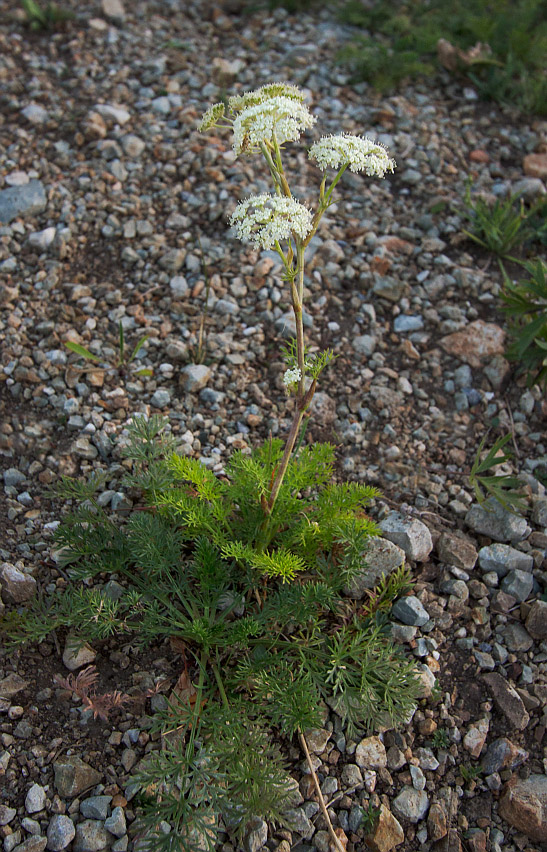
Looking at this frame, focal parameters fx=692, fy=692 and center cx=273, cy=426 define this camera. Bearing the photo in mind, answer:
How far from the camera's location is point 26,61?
5.25m

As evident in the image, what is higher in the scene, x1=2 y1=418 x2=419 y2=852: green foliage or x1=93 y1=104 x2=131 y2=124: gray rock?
x1=93 y1=104 x2=131 y2=124: gray rock

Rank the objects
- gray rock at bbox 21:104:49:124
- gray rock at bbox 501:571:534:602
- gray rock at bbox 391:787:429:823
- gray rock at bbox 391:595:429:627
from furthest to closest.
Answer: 1. gray rock at bbox 21:104:49:124
2. gray rock at bbox 501:571:534:602
3. gray rock at bbox 391:595:429:627
4. gray rock at bbox 391:787:429:823

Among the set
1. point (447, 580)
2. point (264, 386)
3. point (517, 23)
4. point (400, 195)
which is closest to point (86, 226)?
point (264, 386)

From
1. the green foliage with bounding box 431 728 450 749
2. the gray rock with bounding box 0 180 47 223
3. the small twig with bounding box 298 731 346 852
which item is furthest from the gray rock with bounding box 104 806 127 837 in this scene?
the gray rock with bounding box 0 180 47 223

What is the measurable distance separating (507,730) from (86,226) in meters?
3.59

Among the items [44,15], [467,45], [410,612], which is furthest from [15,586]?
[467,45]

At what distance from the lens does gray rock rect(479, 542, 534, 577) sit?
10.5 ft

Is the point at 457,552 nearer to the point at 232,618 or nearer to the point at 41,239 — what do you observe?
the point at 232,618

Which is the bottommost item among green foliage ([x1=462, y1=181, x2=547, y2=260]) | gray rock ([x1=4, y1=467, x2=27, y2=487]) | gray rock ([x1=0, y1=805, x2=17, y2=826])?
gray rock ([x1=0, y1=805, x2=17, y2=826])

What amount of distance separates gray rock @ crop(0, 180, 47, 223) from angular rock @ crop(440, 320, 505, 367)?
264 cm

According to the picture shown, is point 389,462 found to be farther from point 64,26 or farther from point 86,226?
point 64,26

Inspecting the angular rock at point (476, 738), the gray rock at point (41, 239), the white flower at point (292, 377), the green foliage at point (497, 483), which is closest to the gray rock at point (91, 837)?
the angular rock at point (476, 738)

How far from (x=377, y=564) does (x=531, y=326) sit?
1616 mm

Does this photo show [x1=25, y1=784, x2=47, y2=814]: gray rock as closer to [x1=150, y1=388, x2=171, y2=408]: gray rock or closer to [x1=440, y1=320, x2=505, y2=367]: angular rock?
[x1=150, y1=388, x2=171, y2=408]: gray rock
